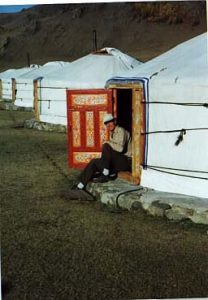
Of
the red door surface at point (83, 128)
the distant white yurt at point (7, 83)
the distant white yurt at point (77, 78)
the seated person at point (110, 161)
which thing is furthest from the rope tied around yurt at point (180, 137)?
the distant white yurt at point (7, 83)

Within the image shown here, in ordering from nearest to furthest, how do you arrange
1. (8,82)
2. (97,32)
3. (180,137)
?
1. (180,137)
2. (8,82)
3. (97,32)

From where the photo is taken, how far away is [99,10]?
7025cm

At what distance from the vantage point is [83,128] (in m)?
8.12

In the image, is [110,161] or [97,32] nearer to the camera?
[110,161]

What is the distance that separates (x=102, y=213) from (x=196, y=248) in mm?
1360

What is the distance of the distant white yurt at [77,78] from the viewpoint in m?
12.8

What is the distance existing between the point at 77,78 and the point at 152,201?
7.39 metres

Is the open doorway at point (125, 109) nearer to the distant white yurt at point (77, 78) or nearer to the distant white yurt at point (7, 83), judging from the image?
the distant white yurt at point (77, 78)

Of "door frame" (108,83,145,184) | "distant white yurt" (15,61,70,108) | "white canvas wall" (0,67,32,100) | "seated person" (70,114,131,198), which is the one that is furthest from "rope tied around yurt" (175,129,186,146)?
"white canvas wall" (0,67,32,100)

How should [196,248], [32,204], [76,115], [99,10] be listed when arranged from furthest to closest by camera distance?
[99,10] < [76,115] < [32,204] < [196,248]

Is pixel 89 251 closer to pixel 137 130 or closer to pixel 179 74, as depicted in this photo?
pixel 137 130

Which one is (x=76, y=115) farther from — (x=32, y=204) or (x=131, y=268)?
(x=131, y=268)

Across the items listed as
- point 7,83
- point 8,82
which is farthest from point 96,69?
point 7,83

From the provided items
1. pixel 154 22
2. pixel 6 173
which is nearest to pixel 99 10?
pixel 154 22
